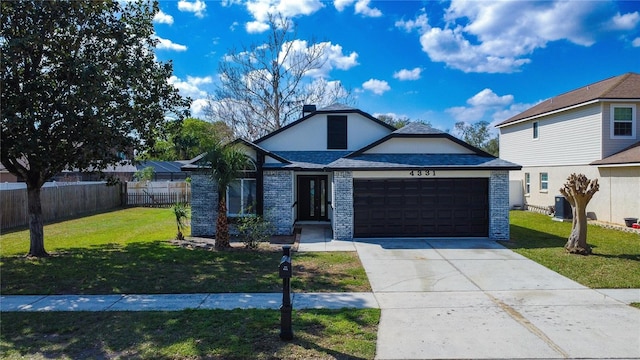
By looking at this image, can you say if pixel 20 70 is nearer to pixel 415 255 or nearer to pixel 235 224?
pixel 235 224

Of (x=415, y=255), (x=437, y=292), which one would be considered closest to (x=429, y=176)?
(x=415, y=255)

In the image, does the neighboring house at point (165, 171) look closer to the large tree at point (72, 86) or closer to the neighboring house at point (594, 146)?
the large tree at point (72, 86)

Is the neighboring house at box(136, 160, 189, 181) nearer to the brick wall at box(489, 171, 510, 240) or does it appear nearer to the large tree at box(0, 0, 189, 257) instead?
the large tree at box(0, 0, 189, 257)

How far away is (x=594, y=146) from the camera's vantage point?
17750 millimetres

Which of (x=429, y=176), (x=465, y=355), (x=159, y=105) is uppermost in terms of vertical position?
(x=159, y=105)

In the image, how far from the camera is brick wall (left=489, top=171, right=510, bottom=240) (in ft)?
43.3

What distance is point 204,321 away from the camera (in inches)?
235

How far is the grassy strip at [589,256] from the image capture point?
840 centimetres

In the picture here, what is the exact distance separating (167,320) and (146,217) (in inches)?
631

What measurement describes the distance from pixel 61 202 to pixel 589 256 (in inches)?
907

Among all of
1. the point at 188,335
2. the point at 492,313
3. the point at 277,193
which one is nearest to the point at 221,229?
the point at 277,193

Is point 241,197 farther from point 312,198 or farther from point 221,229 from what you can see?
point 312,198

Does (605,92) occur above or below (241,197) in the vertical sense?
above

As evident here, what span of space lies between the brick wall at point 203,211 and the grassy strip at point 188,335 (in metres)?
8.02
